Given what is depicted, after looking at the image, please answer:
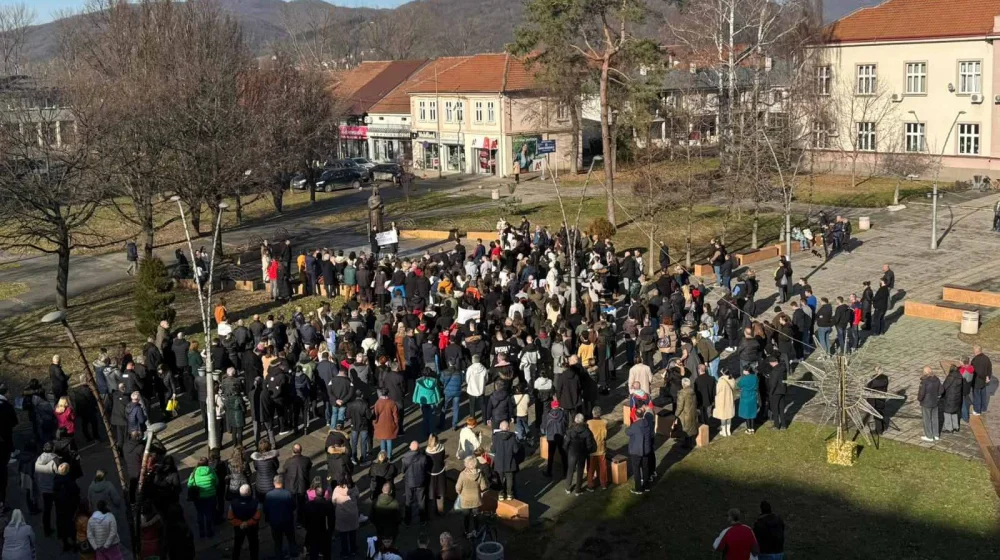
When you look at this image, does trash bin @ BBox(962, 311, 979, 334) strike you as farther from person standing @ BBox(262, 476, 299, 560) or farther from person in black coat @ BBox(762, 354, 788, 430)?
person standing @ BBox(262, 476, 299, 560)

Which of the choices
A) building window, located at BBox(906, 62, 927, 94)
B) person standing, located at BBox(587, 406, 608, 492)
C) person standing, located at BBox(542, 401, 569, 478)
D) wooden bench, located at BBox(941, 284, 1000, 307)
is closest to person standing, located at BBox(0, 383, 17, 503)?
person standing, located at BBox(542, 401, 569, 478)

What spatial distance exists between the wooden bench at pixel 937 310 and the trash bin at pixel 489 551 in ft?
55.2

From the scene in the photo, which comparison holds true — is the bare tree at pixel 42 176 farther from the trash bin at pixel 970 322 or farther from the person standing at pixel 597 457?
the trash bin at pixel 970 322

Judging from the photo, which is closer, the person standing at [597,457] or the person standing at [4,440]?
the person standing at [597,457]

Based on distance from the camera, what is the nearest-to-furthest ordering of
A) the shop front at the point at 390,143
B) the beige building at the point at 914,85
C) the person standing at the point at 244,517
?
the person standing at the point at 244,517
the beige building at the point at 914,85
the shop front at the point at 390,143

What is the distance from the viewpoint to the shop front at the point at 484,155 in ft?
197

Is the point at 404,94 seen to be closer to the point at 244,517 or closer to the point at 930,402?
the point at 930,402

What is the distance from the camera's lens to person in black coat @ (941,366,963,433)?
57.8 ft

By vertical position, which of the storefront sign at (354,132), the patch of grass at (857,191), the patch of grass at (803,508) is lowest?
the patch of grass at (803,508)

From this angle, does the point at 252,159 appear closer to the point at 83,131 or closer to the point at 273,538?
the point at 83,131

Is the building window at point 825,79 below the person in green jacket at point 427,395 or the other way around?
the other way around

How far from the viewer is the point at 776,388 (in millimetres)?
18328

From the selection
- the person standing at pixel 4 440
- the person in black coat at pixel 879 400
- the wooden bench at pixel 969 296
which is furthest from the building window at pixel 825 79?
the person standing at pixel 4 440

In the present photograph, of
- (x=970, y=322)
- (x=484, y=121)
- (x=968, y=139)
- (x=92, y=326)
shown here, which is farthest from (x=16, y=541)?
(x=968, y=139)
